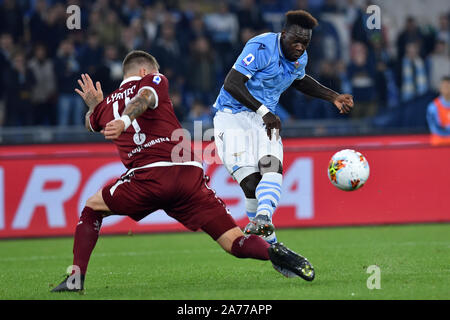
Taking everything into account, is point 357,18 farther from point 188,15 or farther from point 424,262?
A: point 424,262

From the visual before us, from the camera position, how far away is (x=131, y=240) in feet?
39.1

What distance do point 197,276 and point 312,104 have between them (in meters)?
8.30

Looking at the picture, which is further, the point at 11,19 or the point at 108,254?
the point at 11,19

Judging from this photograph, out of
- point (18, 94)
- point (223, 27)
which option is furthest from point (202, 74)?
point (18, 94)

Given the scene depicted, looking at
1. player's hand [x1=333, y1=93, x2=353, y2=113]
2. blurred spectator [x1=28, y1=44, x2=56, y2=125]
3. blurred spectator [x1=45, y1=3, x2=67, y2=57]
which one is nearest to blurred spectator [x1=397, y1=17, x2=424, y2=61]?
blurred spectator [x1=45, y1=3, x2=67, y2=57]

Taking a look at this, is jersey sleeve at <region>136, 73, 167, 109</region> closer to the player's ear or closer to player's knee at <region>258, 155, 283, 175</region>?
the player's ear

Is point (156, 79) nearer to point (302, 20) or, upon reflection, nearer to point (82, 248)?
point (82, 248)

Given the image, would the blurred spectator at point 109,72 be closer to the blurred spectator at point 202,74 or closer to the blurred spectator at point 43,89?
the blurred spectator at point 43,89

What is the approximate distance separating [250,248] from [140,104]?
1.40 meters

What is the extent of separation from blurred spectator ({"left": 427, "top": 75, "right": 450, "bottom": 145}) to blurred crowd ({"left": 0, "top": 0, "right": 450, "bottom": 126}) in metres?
0.87

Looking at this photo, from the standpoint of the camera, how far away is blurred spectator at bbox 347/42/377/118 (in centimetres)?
1571

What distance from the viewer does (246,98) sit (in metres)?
7.27

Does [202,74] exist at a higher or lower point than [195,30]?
lower
